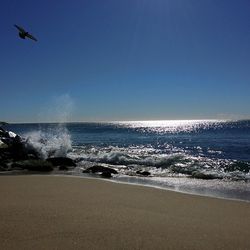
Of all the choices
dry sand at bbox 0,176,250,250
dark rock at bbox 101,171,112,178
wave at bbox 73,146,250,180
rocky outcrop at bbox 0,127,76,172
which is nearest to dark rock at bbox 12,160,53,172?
rocky outcrop at bbox 0,127,76,172

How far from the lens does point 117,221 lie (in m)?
7.86

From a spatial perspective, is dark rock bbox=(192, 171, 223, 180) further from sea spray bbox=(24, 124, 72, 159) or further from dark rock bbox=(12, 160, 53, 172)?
sea spray bbox=(24, 124, 72, 159)

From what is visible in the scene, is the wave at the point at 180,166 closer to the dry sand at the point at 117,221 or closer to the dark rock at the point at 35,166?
the dark rock at the point at 35,166

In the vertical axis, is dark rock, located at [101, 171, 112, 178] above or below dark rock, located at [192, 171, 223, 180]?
above

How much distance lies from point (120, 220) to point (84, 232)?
1.15 m

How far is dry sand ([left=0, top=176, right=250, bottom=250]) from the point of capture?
21.6 feet

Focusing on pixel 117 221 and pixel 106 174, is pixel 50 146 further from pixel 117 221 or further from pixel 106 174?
pixel 117 221

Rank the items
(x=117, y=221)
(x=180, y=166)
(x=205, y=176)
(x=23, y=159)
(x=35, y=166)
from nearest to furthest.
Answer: (x=117, y=221) → (x=205, y=176) → (x=35, y=166) → (x=180, y=166) → (x=23, y=159)

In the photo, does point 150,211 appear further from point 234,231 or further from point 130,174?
point 130,174

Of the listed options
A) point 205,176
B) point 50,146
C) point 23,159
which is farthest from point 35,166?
point 50,146

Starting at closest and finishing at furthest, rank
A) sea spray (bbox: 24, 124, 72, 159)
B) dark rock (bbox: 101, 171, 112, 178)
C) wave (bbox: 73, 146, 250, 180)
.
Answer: dark rock (bbox: 101, 171, 112, 178) < wave (bbox: 73, 146, 250, 180) < sea spray (bbox: 24, 124, 72, 159)

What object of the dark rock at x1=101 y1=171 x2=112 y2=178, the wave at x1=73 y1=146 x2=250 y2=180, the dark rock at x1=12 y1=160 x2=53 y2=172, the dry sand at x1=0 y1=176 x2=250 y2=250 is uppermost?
the dry sand at x1=0 y1=176 x2=250 y2=250

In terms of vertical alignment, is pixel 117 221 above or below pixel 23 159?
above

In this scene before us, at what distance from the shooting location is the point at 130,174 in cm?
2131
